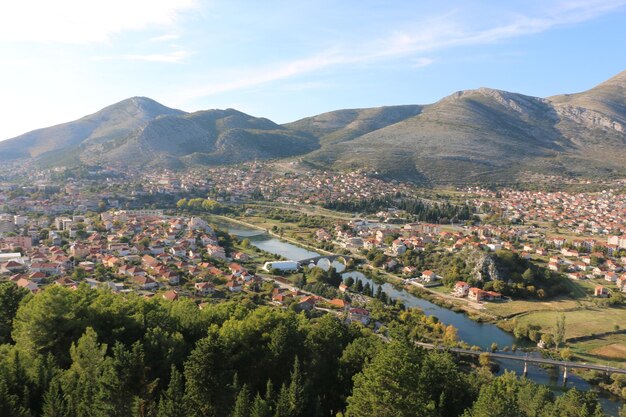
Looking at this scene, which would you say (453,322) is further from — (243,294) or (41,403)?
(41,403)

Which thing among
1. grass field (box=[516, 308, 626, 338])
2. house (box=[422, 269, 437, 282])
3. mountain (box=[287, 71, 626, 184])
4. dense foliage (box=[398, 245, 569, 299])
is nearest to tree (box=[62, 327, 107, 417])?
grass field (box=[516, 308, 626, 338])

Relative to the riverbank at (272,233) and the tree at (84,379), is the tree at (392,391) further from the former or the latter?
the riverbank at (272,233)

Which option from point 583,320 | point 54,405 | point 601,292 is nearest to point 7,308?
point 54,405

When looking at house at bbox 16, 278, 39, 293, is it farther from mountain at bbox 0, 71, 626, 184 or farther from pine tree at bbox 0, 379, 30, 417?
mountain at bbox 0, 71, 626, 184

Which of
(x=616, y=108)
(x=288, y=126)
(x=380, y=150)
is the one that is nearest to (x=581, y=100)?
(x=616, y=108)

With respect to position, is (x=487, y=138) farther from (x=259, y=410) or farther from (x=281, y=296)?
(x=259, y=410)

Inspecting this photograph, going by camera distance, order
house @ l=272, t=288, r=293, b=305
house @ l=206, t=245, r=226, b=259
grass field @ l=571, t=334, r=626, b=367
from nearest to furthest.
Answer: grass field @ l=571, t=334, r=626, b=367 < house @ l=272, t=288, r=293, b=305 < house @ l=206, t=245, r=226, b=259

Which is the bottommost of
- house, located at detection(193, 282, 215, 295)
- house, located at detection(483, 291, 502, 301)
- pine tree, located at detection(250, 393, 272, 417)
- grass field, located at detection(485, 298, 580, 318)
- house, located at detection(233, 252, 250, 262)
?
grass field, located at detection(485, 298, 580, 318)

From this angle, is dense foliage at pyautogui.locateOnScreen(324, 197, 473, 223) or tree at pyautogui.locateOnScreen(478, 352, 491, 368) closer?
tree at pyautogui.locateOnScreen(478, 352, 491, 368)
